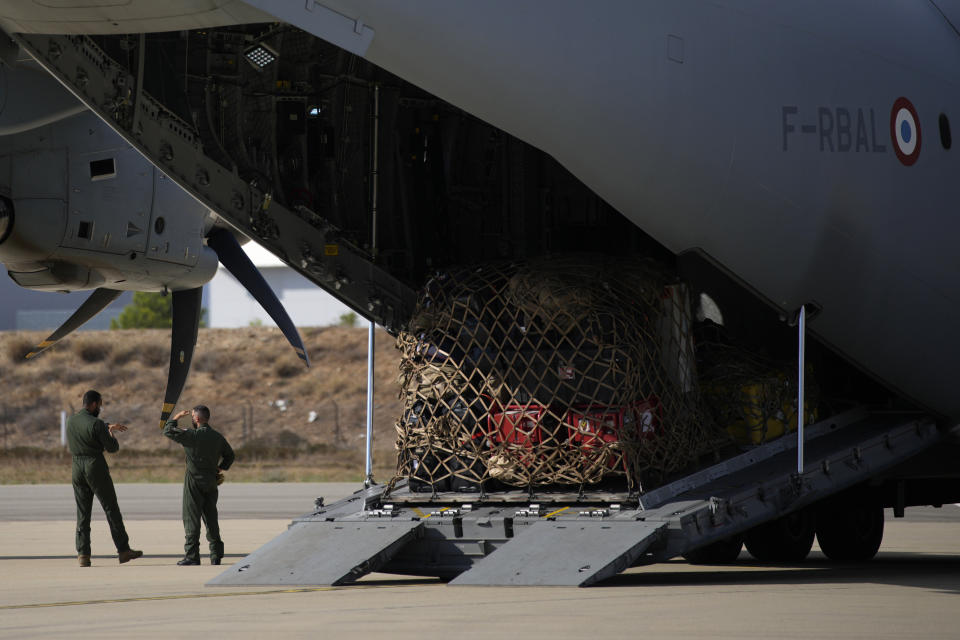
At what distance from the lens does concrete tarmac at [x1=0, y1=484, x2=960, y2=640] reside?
290 inches

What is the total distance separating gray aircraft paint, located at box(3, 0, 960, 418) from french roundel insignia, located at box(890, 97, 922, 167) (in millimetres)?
96

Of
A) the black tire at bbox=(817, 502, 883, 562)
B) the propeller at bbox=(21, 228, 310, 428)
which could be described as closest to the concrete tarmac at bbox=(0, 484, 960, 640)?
the black tire at bbox=(817, 502, 883, 562)

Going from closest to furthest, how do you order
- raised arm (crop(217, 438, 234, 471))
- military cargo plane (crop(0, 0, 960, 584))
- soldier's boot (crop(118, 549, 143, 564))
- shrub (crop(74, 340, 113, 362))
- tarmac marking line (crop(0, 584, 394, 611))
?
1. tarmac marking line (crop(0, 584, 394, 611))
2. military cargo plane (crop(0, 0, 960, 584))
3. raised arm (crop(217, 438, 234, 471))
4. soldier's boot (crop(118, 549, 143, 564))
5. shrub (crop(74, 340, 113, 362))

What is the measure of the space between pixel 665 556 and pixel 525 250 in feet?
12.8

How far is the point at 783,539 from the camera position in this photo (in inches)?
520

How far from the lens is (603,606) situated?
839 centimetres

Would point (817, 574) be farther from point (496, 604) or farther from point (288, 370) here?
point (288, 370)

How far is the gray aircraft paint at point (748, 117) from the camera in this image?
30.9ft

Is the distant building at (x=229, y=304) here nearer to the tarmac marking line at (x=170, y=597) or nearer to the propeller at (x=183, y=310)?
the propeller at (x=183, y=310)

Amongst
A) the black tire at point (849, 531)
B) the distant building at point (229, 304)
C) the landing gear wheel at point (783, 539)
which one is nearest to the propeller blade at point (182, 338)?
the landing gear wheel at point (783, 539)

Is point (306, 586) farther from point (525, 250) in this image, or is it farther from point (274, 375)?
point (274, 375)

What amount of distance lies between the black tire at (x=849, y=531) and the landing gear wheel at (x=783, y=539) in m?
0.25

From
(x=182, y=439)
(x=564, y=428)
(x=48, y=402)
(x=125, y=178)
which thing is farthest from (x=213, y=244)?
(x=48, y=402)

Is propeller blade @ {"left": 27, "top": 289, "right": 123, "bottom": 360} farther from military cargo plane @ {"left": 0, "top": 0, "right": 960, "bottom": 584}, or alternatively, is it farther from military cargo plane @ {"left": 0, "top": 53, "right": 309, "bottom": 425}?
military cargo plane @ {"left": 0, "top": 0, "right": 960, "bottom": 584}
